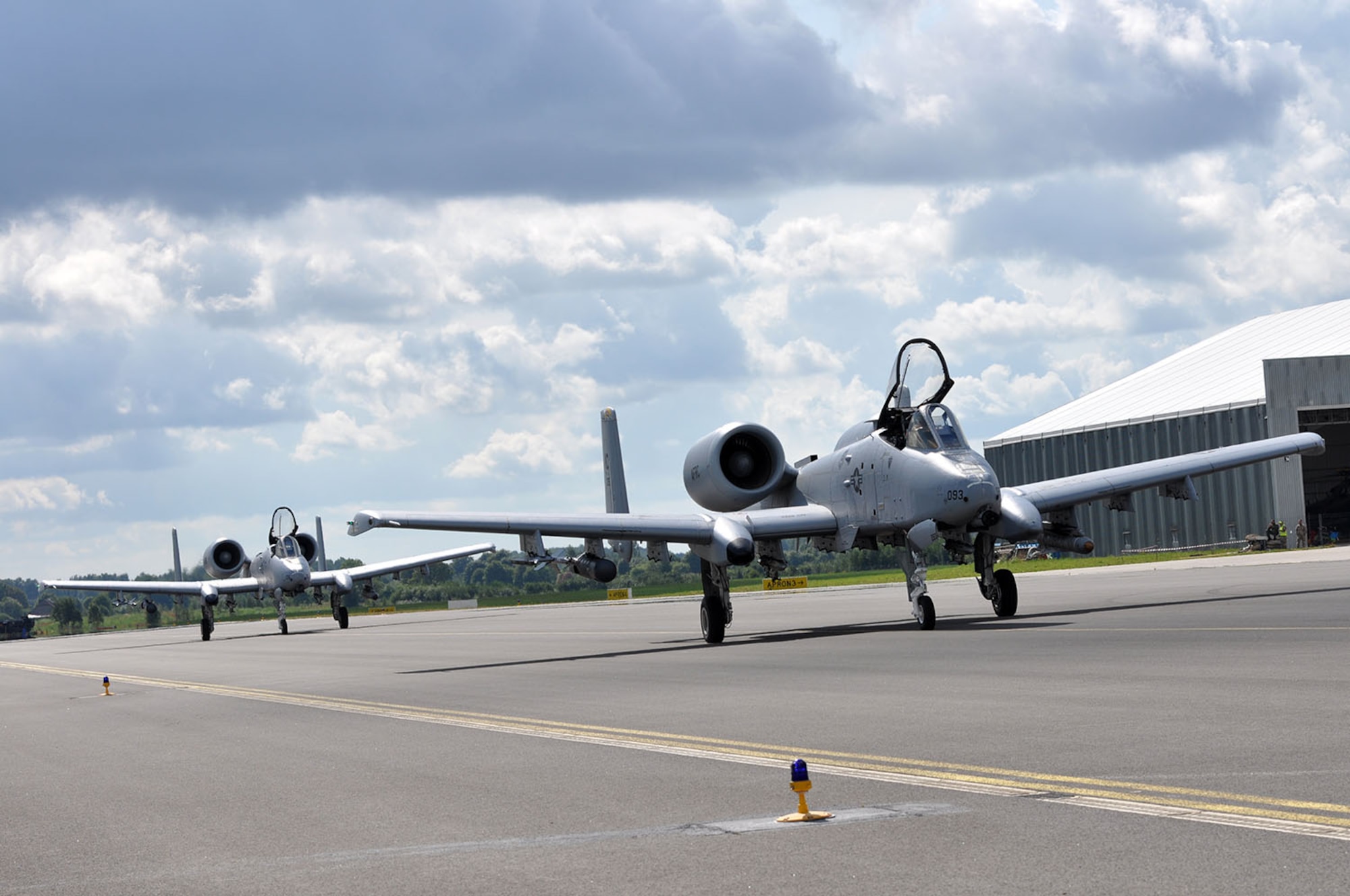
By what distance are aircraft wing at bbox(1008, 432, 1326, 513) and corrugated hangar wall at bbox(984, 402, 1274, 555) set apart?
89.8 ft

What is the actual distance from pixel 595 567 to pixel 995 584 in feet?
27.5

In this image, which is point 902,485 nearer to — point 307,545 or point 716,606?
point 716,606

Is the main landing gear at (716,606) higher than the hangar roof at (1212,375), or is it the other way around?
the hangar roof at (1212,375)

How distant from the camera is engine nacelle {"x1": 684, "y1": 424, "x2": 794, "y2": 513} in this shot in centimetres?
3123

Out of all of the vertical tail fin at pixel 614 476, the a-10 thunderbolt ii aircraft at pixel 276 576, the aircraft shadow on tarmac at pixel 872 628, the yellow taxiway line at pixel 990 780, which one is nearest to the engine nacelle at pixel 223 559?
the a-10 thunderbolt ii aircraft at pixel 276 576

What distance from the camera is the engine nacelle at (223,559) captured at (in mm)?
67688

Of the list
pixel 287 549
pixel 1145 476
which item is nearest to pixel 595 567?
pixel 1145 476

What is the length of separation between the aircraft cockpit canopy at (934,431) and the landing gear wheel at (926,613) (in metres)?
2.69

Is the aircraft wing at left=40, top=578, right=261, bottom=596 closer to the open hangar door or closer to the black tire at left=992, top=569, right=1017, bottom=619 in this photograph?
the black tire at left=992, top=569, right=1017, bottom=619

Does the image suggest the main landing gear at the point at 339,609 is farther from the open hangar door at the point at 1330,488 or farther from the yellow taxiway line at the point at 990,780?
the open hangar door at the point at 1330,488

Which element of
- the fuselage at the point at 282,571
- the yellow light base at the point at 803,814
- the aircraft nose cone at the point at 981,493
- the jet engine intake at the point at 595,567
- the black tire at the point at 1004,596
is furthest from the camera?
the fuselage at the point at 282,571

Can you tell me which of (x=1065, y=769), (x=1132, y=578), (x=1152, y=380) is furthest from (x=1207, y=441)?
(x=1065, y=769)

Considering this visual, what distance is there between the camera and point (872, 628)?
91.9ft

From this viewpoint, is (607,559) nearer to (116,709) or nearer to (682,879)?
(116,709)
